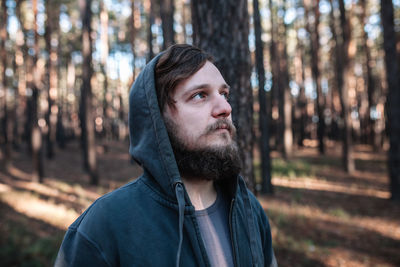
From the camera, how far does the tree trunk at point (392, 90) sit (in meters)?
9.06

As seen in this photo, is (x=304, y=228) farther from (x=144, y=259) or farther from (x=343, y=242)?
(x=144, y=259)

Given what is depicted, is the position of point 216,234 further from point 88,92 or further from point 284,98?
point 284,98

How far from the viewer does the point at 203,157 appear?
1.56 meters

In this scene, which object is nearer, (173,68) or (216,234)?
(216,234)

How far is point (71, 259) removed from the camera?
1.31 metres

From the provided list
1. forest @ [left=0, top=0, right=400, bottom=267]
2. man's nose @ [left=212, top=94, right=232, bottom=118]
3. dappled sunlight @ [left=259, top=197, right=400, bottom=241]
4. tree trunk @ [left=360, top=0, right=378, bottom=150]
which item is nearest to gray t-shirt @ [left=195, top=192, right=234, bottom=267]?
man's nose @ [left=212, top=94, right=232, bottom=118]

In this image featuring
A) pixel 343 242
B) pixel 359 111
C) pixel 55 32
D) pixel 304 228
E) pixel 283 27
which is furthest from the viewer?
pixel 359 111

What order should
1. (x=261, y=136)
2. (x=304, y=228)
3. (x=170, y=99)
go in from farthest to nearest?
1. (x=261, y=136)
2. (x=304, y=228)
3. (x=170, y=99)

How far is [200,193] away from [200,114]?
46 cm

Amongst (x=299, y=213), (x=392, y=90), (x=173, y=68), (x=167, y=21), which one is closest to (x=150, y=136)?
(x=173, y=68)

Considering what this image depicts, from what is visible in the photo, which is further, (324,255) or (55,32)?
(55,32)

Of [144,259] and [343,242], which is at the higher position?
[144,259]

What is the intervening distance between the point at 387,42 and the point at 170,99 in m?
10.1

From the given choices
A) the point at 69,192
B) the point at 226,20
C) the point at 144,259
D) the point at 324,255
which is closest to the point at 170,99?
the point at 144,259
